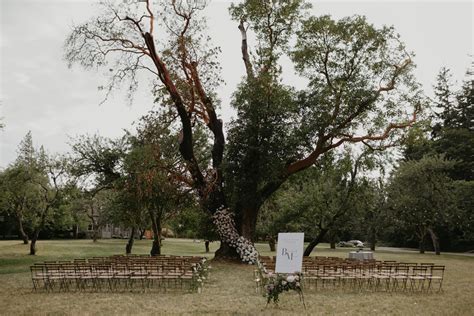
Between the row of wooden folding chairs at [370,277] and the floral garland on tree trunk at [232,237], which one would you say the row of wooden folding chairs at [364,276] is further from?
the floral garland on tree trunk at [232,237]

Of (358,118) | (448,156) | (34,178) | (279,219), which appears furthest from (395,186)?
(34,178)

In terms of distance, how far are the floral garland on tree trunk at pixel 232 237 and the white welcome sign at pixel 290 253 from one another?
11386 mm

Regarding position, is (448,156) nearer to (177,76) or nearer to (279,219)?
(279,219)

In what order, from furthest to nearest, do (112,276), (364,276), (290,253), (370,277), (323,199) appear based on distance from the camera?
(323,199) → (364,276) → (370,277) → (112,276) → (290,253)

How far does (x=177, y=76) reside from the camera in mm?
22594

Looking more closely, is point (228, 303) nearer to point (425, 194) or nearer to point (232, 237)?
point (232, 237)

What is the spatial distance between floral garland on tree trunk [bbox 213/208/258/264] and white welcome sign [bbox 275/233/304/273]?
11.4m

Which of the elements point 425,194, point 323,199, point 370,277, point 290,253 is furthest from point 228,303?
point 425,194

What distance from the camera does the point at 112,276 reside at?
13.8 meters

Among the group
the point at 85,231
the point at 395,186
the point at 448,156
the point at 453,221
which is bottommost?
the point at 85,231

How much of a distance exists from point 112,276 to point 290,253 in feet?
19.1

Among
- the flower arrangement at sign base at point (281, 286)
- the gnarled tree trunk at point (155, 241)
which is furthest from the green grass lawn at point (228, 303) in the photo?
the gnarled tree trunk at point (155, 241)

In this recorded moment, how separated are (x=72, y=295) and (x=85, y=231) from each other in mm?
55827

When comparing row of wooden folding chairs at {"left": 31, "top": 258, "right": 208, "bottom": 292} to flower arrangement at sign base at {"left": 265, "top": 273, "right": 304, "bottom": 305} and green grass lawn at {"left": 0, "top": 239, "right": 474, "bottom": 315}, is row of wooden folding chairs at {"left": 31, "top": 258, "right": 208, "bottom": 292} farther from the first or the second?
flower arrangement at sign base at {"left": 265, "top": 273, "right": 304, "bottom": 305}
